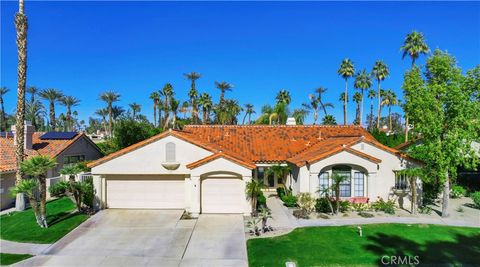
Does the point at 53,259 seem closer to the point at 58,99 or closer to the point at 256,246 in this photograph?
the point at 256,246

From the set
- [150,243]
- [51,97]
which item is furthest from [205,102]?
[150,243]

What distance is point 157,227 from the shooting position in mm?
17188

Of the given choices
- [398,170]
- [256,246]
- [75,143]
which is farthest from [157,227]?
[75,143]

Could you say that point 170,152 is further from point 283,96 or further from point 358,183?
point 283,96

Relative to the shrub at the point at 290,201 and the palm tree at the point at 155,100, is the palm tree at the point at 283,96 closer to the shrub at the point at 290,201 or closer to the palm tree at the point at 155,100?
the palm tree at the point at 155,100

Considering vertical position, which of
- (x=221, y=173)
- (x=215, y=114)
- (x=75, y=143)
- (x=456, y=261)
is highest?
(x=215, y=114)

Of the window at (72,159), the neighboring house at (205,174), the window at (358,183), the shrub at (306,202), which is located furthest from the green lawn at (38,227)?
the window at (358,183)

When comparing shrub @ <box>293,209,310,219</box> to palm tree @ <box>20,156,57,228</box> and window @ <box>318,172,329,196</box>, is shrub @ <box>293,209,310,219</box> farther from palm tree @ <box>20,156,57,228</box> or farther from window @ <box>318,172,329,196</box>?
palm tree @ <box>20,156,57,228</box>

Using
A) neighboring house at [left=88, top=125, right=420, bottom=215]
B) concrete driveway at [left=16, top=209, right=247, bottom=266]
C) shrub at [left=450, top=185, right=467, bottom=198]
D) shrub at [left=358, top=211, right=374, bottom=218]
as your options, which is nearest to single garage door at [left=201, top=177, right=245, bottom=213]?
neighboring house at [left=88, top=125, right=420, bottom=215]

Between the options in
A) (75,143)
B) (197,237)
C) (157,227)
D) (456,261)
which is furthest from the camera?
(75,143)

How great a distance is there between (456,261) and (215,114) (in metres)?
56.6

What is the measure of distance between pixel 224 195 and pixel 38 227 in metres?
10.4

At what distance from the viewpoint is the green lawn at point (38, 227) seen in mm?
15594

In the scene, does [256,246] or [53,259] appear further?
[256,246]
